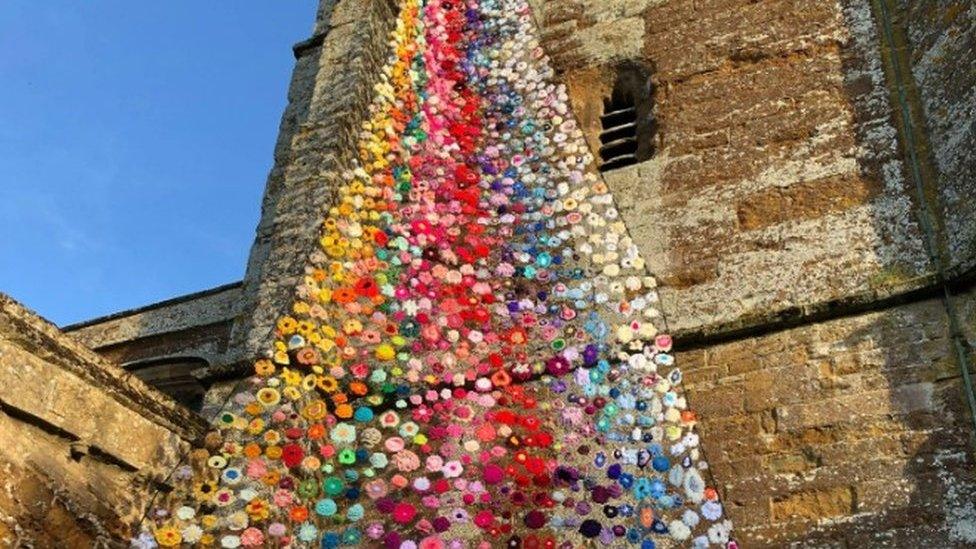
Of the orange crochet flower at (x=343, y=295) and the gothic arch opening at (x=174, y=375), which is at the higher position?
the gothic arch opening at (x=174, y=375)

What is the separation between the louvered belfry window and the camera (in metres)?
7.18

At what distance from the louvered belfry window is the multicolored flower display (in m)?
0.25

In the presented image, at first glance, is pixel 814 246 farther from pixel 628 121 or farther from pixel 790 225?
pixel 628 121

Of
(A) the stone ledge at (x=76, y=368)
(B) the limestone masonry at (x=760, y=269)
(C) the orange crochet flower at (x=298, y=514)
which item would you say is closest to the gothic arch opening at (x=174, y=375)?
(B) the limestone masonry at (x=760, y=269)

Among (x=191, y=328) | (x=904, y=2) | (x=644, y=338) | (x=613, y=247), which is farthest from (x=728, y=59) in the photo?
(x=191, y=328)

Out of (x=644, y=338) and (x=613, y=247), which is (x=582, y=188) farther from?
(x=644, y=338)

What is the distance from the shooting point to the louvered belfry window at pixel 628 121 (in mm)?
7184

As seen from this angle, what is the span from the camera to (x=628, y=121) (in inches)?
298

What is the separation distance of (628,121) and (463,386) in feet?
8.39

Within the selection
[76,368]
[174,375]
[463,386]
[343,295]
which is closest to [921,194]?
[463,386]

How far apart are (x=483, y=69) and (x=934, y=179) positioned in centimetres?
355

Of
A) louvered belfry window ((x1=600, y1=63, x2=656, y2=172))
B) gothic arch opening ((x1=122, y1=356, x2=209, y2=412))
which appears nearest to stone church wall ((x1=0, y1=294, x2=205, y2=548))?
louvered belfry window ((x1=600, y1=63, x2=656, y2=172))

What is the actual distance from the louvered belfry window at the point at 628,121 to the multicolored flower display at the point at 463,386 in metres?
0.25

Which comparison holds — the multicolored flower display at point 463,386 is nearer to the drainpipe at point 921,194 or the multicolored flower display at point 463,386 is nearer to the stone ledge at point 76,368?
the stone ledge at point 76,368
